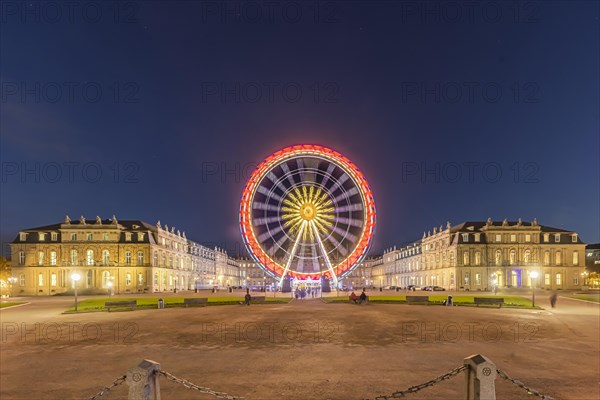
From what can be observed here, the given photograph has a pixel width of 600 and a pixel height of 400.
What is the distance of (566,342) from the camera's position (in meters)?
18.4

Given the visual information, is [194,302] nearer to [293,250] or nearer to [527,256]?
[293,250]

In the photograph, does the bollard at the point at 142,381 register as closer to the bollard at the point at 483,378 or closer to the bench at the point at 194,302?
the bollard at the point at 483,378

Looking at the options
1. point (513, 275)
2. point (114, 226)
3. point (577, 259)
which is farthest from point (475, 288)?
point (114, 226)

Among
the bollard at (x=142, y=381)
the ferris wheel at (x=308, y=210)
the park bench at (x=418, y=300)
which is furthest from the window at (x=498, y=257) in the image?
the bollard at (x=142, y=381)

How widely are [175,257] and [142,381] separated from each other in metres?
104

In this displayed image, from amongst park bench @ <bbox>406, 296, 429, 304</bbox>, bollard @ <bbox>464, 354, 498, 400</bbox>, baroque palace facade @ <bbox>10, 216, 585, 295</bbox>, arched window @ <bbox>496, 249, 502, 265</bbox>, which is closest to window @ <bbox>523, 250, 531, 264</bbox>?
baroque palace facade @ <bbox>10, 216, 585, 295</bbox>

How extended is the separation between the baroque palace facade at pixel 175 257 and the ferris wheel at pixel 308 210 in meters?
40.2

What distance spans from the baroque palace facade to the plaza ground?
59367 millimetres

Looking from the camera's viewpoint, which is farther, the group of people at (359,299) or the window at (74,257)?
the window at (74,257)

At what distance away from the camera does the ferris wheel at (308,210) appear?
157 feet

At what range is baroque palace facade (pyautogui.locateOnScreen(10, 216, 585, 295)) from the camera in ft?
268

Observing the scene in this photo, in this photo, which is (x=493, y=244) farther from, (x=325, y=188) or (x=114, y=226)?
(x=114, y=226)

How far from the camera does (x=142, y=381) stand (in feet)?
21.6

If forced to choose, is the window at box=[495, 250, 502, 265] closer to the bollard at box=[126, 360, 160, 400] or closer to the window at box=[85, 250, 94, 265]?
the window at box=[85, 250, 94, 265]
